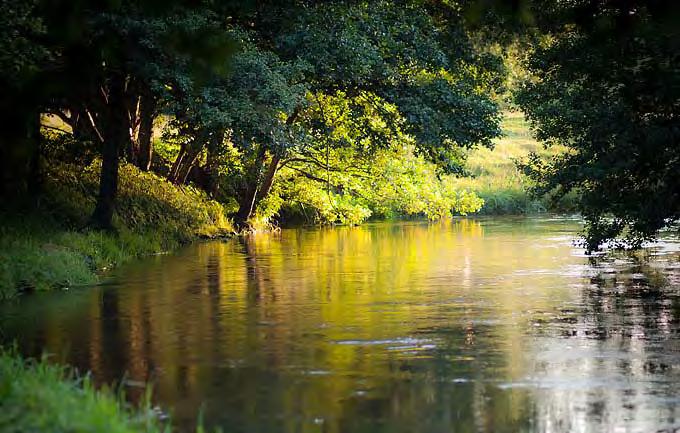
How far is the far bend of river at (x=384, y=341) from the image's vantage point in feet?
35.0

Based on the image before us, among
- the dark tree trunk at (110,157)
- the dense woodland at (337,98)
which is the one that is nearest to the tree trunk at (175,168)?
the dense woodland at (337,98)

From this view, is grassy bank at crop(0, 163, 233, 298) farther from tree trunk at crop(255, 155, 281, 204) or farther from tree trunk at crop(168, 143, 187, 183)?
tree trunk at crop(255, 155, 281, 204)

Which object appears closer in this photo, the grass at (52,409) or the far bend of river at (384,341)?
the grass at (52,409)

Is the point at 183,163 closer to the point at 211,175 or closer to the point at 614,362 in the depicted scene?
the point at 211,175

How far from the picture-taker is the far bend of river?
1068 centimetres

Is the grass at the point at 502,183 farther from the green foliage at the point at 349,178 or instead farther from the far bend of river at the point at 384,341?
the far bend of river at the point at 384,341

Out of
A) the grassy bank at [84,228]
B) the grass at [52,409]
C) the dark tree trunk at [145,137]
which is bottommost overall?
the grass at [52,409]

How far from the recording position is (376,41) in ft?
99.2

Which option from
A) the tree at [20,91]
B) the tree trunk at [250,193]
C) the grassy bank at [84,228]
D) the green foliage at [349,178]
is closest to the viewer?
the tree at [20,91]

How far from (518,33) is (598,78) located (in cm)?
1195

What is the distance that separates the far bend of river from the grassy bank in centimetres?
84

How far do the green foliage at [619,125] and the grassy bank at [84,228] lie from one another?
9849 mm

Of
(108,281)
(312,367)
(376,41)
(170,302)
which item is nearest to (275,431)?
(312,367)

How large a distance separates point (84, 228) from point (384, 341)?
14.8 m
